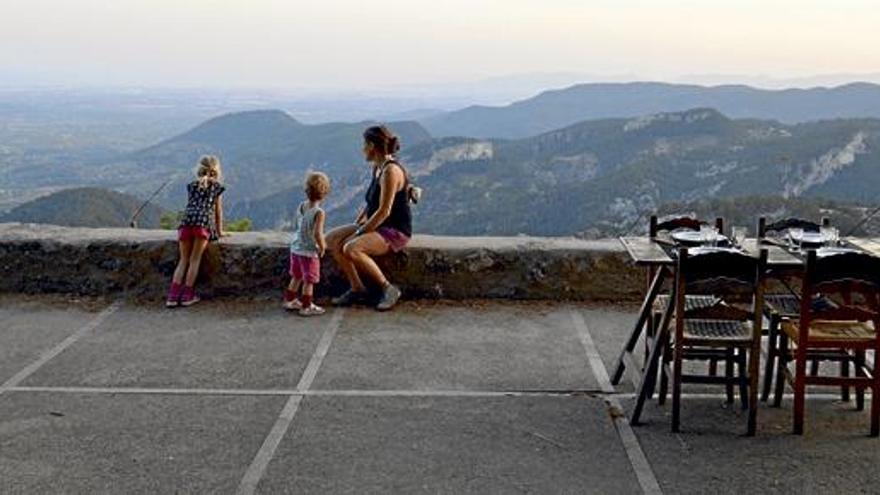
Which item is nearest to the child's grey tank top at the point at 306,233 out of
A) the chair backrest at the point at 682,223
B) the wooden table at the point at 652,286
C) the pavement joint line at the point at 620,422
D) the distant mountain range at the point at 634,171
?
the pavement joint line at the point at 620,422

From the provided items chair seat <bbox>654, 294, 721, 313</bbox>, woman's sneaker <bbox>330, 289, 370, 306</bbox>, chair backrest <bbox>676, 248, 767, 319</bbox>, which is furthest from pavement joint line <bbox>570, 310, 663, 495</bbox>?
woman's sneaker <bbox>330, 289, 370, 306</bbox>

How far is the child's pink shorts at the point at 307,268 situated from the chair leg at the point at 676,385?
11.3 feet

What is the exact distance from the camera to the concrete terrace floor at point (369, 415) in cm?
499

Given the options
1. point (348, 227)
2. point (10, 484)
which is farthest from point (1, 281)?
point (10, 484)

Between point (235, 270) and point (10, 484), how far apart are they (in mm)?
3866

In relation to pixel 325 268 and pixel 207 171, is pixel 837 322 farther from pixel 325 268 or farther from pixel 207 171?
pixel 207 171

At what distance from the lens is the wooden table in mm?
5711

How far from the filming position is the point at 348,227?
852 centimetres

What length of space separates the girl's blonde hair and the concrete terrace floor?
1.19 metres

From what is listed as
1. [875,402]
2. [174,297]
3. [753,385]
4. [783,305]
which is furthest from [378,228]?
[875,402]

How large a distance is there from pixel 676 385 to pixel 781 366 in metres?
0.77

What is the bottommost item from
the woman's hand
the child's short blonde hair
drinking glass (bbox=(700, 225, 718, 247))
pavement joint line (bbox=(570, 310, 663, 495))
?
pavement joint line (bbox=(570, 310, 663, 495))

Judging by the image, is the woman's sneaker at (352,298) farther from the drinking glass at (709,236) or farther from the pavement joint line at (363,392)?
the drinking glass at (709,236)

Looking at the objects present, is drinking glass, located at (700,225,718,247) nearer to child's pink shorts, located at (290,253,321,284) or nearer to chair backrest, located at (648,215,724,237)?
chair backrest, located at (648,215,724,237)
